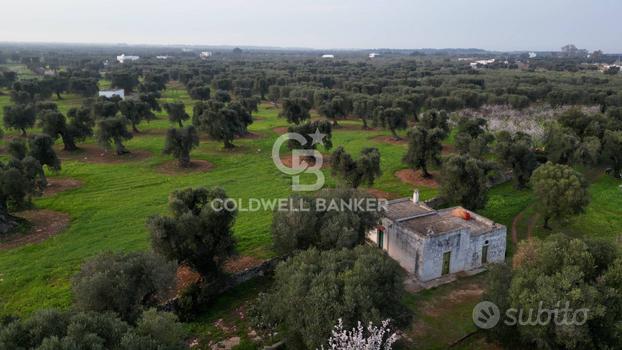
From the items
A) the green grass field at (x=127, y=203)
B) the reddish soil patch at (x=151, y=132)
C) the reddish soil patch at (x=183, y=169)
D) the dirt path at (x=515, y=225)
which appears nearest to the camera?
the green grass field at (x=127, y=203)

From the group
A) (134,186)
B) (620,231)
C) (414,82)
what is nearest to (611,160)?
(620,231)

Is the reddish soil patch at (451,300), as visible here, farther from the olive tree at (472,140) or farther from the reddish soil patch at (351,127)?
the reddish soil patch at (351,127)

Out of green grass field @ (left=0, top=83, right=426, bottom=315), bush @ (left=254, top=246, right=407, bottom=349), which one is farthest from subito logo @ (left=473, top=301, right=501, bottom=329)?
green grass field @ (left=0, top=83, right=426, bottom=315)

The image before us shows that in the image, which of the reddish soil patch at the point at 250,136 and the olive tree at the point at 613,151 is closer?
the olive tree at the point at 613,151

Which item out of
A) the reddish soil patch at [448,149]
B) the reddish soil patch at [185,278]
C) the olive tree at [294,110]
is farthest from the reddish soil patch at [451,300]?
the olive tree at [294,110]

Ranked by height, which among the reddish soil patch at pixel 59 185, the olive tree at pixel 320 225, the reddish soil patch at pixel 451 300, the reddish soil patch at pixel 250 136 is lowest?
the reddish soil patch at pixel 451 300

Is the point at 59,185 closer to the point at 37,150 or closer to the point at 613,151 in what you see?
the point at 37,150

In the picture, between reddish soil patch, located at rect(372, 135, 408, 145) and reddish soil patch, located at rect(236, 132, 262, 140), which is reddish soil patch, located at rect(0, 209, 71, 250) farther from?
reddish soil patch, located at rect(372, 135, 408, 145)
